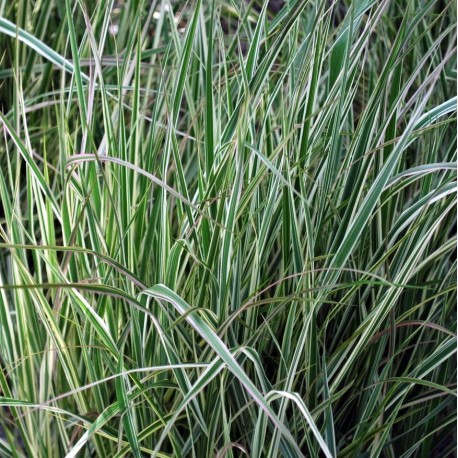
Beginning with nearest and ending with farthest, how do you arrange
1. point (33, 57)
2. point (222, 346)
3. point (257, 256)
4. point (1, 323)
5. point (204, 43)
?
1. point (222, 346)
2. point (257, 256)
3. point (1, 323)
4. point (204, 43)
5. point (33, 57)

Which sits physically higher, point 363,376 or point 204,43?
point 204,43

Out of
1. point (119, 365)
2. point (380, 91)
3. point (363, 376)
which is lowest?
point (363, 376)

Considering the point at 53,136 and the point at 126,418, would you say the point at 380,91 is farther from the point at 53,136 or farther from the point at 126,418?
the point at 53,136

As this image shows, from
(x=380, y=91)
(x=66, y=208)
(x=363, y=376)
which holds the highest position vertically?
(x=380, y=91)

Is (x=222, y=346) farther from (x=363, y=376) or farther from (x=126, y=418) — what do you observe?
(x=363, y=376)

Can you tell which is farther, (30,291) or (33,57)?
(33,57)

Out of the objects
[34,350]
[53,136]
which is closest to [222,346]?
[34,350]

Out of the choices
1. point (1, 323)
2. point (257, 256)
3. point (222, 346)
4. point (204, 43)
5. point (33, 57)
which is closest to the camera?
point (222, 346)

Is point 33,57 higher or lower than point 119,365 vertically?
higher

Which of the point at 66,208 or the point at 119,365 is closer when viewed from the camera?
the point at 119,365

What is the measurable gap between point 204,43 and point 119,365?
24.5 inches

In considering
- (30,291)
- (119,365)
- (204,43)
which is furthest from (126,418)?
(204,43)

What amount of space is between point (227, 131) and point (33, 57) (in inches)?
26.4

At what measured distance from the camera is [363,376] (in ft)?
3.09
